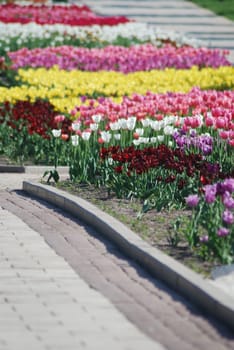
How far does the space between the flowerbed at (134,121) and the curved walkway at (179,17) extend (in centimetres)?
579

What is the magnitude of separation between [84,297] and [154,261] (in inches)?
32.6

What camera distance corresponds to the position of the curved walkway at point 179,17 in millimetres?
34688

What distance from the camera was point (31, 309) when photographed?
789 cm

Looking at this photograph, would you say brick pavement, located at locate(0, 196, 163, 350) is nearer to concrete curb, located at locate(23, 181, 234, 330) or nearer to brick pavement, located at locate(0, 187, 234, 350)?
brick pavement, located at locate(0, 187, 234, 350)

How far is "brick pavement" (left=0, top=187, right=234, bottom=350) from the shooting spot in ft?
23.8

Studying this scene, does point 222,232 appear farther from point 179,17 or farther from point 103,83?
point 179,17

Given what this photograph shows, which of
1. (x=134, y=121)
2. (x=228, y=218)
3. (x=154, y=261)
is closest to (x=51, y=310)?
(x=154, y=261)

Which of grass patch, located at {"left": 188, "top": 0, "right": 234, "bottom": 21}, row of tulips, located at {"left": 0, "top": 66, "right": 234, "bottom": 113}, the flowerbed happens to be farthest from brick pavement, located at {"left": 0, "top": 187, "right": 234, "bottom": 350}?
grass patch, located at {"left": 188, "top": 0, "right": 234, "bottom": 21}

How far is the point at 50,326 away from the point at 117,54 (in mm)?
17909

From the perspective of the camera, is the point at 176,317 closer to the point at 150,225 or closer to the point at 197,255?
the point at 197,255

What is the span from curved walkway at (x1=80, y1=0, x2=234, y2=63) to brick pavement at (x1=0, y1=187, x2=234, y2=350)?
838 inches

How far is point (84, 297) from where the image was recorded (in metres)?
8.25

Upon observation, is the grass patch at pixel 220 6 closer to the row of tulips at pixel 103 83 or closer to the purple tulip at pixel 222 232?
the row of tulips at pixel 103 83

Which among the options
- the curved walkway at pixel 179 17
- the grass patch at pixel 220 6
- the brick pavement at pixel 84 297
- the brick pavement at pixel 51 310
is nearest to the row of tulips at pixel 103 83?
the brick pavement at pixel 84 297
